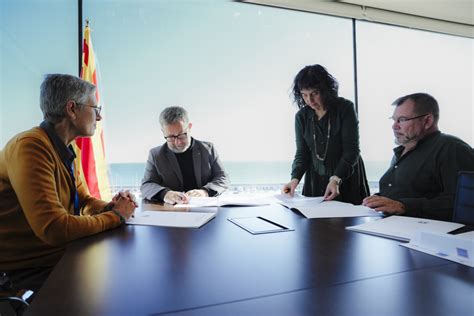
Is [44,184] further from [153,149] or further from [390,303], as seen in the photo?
[153,149]

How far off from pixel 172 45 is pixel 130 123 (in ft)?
14.3

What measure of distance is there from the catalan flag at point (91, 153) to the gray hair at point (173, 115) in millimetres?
821

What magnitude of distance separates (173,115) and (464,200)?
5.47 feet

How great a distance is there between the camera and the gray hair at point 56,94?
1.19m

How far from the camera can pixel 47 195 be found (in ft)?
2.96

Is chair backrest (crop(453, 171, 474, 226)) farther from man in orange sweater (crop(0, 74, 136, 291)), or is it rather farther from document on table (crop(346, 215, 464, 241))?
man in orange sweater (crop(0, 74, 136, 291))

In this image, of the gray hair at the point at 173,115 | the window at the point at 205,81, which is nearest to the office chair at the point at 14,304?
the gray hair at the point at 173,115

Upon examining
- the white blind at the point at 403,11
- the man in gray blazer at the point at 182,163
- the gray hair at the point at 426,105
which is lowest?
the man in gray blazer at the point at 182,163

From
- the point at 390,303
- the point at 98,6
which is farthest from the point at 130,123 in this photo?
the point at 390,303

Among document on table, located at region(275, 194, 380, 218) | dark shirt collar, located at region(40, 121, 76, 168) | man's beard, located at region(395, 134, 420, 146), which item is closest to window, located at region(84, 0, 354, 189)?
man's beard, located at region(395, 134, 420, 146)

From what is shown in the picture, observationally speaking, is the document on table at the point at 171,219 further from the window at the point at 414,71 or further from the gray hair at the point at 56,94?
the window at the point at 414,71

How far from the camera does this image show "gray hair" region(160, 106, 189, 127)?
6.39 feet

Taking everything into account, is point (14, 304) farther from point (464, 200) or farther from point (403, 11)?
point (403, 11)

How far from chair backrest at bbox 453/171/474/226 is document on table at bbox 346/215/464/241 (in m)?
0.27
